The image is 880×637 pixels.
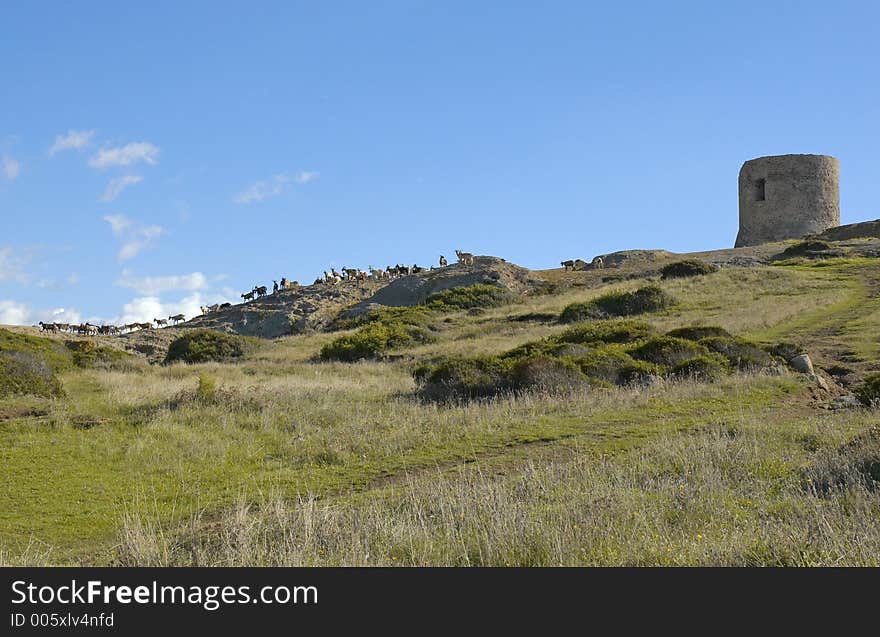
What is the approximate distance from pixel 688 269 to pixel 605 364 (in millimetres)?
27611

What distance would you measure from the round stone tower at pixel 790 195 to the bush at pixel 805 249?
10630 millimetres

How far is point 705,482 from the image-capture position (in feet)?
31.2

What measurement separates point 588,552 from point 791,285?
35.3m

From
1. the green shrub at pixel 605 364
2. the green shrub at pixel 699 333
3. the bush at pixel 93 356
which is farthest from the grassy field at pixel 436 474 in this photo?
the bush at pixel 93 356

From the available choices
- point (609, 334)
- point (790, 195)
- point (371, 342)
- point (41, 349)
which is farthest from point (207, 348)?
point (790, 195)

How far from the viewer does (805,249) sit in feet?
171

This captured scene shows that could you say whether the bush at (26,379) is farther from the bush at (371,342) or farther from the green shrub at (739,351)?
the green shrub at (739,351)

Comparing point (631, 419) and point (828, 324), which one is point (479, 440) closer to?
point (631, 419)

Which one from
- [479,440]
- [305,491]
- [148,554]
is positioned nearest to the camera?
[148,554]

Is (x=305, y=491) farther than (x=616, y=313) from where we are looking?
No

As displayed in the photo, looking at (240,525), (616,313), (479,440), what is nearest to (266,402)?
(479,440)

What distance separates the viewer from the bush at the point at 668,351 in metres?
21.3

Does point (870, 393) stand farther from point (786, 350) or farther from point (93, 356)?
point (93, 356)
